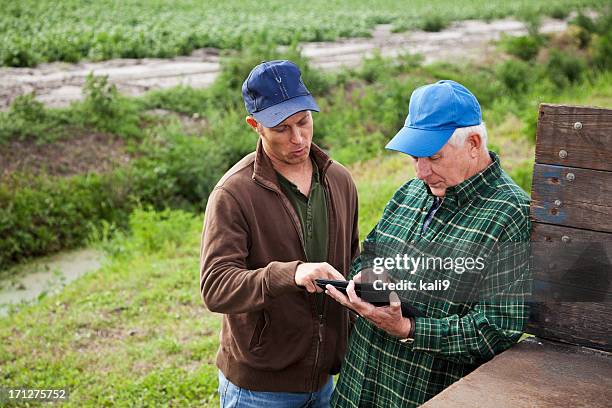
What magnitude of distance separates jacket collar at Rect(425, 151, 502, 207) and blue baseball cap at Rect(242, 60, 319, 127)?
0.57 metres

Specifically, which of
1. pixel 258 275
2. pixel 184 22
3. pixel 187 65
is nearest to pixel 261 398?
pixel 258 275

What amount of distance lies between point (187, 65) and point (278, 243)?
12625 mm

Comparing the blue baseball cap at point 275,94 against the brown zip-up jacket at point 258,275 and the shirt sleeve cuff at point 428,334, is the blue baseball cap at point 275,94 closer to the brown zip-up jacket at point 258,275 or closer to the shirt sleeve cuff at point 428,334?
the brown zip-up jacket at point 258,275

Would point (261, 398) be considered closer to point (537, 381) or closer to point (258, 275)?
point (258, 275)

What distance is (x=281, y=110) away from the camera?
2.63 m

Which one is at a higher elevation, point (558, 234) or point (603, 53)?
point (558, 234)

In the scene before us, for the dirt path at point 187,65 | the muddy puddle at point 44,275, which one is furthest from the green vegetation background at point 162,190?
the dirt path at point 187,65

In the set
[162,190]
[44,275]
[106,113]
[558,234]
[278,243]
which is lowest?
[44,275]

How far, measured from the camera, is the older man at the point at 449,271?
88.0 inches

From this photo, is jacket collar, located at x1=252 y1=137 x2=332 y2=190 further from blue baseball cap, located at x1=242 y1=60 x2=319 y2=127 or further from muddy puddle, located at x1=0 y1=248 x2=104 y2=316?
muddy puddle, located at x1=0 y1=248 x2=104 y2=316

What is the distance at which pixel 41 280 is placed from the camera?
27.0ft

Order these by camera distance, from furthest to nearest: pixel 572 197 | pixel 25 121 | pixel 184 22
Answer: pixel 184 22 → pixel 25 121 → pixel 572 197

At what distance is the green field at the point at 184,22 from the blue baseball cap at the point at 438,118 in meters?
12.5

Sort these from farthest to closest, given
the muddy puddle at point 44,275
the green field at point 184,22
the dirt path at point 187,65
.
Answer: the green field at point 184,22 < the dirt path at point 187,65 < the muddy puddle at point 44,275
